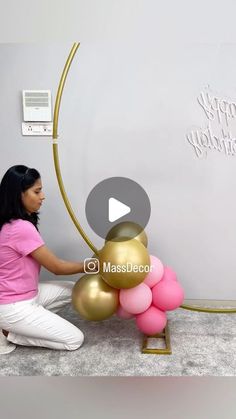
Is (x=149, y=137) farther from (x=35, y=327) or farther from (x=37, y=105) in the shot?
(x=35, y=327)

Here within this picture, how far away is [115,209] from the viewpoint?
2.56 metres

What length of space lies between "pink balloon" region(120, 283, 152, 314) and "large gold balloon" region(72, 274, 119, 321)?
0.06 metres

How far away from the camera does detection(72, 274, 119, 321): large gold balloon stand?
6.35ft

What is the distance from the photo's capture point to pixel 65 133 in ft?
8.13

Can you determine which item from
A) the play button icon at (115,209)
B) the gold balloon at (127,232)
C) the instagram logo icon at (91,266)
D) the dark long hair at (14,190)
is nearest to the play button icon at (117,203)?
the play button icon at (115,209)

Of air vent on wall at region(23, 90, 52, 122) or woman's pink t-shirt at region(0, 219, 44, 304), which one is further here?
air vent on wall at region(23, 90, 52, 122)

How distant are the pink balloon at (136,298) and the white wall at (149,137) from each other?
670 mm

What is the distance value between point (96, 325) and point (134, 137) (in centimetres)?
121

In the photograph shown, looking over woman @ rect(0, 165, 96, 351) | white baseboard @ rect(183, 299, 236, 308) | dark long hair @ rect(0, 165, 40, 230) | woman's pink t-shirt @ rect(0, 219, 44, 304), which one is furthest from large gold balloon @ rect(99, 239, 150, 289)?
white baseboard @ rect(183, 299, 236, 308)

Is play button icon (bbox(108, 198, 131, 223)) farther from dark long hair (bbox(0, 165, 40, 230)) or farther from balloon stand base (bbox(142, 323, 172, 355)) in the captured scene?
balloon stand base (bbox(142, 323, 172, 355))

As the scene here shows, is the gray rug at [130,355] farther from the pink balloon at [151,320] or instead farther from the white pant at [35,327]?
the pink balloon at [151,320]

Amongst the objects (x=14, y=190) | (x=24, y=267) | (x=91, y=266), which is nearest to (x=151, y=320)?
(x=91, y=266)
